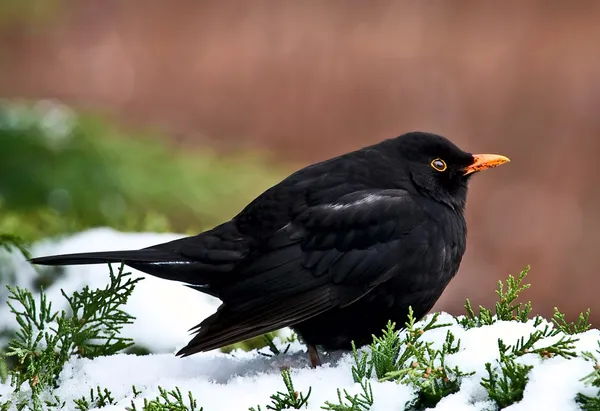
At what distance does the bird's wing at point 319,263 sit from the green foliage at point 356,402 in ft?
1.94

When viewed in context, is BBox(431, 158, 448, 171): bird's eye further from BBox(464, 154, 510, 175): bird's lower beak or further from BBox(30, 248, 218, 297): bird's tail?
BBox(30, 248, 218, 297): bird's tail

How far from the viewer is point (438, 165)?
3611 mm

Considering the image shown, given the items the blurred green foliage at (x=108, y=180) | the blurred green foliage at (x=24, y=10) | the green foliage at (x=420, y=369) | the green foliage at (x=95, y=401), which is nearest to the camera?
the green foliage at (x=420, y=369)

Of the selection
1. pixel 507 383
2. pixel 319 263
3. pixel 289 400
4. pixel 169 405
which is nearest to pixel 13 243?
pixel 319 263

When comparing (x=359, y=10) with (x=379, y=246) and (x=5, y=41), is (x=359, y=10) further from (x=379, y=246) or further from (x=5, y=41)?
(x=379, y=246)

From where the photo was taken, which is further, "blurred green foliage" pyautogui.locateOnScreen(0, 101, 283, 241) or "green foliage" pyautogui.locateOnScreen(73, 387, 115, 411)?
"blurred green foliage" pyautogui.locateOnScreen(0, 101, 283, 241)

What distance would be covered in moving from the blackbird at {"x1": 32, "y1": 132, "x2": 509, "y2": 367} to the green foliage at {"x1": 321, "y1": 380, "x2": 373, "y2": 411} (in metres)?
0.59

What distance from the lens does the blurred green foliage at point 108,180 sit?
507 centimetres

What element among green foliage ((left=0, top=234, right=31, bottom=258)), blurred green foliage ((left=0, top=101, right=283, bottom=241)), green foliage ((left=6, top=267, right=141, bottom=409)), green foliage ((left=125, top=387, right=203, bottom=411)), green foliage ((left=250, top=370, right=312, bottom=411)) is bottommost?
green foliage ((left=250, top=370, right=312, bottom=411))

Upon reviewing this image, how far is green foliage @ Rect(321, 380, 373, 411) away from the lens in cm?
224

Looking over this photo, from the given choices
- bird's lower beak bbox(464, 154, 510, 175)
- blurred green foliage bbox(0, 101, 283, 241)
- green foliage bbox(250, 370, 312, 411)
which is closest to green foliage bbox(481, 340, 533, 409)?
green foliage bbox(250, 370, 312, 411)

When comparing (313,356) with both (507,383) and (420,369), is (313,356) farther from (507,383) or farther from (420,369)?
(507,383)

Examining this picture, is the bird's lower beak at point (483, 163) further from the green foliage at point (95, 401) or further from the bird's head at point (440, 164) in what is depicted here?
the green foliage at point (95, 401)

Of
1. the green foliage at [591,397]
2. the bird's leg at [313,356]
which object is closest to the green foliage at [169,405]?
the bird's leg at [313,356]
